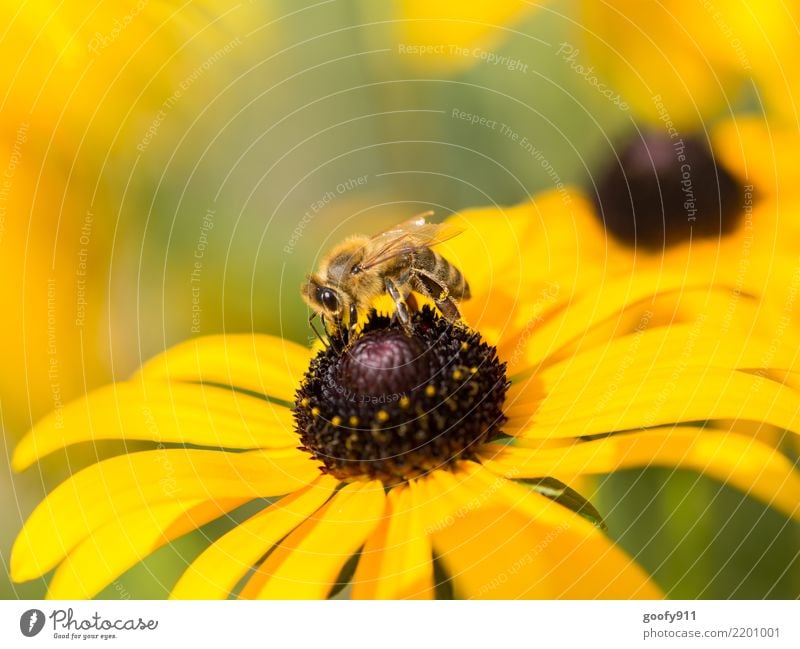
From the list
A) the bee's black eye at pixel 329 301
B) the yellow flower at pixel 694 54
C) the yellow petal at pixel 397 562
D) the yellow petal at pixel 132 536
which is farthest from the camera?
the yellow flower at pixel 694 54

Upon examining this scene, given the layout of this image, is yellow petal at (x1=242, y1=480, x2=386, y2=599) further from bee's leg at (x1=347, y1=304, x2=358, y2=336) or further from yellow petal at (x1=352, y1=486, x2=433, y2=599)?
bee's leg at (x1=347, y1=304, x2=358, y2=336)

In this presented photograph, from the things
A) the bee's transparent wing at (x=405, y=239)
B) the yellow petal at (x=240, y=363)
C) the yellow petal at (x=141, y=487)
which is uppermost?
the bee's transparent wing at (x=405, y=239)

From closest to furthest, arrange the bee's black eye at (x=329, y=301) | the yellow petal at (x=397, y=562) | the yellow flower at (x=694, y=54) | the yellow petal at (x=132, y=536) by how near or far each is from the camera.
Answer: the yellow petal at (x=397, y=562) → the yellow petal at (x=132, y=536) → the bee's black eye at (x=329, y=301) → the yellow flower at (x=694, y=54)

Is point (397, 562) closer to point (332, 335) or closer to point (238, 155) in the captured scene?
point (332, 335)

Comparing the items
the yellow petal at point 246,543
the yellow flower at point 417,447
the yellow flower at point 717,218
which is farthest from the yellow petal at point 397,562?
the yellow flower at point 717,218

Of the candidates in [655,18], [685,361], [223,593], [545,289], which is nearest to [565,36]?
[655,18]

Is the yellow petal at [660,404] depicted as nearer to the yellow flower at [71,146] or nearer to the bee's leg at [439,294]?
the bee's leg at [439,294]

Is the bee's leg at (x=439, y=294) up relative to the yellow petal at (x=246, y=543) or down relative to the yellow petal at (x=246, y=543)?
up
